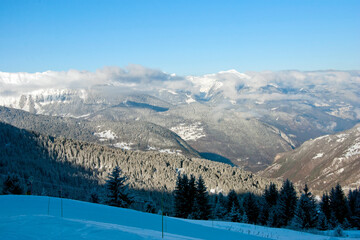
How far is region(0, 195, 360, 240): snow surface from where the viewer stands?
908cm

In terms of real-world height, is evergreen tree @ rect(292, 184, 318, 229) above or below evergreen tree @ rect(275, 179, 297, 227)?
above

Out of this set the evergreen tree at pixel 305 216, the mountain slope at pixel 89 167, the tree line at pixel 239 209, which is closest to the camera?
the evergreen tree at pixel 305 216

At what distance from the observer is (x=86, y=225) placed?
10156 millimetres

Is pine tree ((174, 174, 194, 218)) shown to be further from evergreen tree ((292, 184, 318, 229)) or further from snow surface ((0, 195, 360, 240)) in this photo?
snow surface ((0, 195, 360, 240))

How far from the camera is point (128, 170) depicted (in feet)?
466

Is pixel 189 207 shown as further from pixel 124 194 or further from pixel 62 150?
pixel 62 150

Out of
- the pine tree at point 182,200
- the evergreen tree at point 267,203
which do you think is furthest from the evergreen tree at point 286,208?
the pine tree at point 182,200

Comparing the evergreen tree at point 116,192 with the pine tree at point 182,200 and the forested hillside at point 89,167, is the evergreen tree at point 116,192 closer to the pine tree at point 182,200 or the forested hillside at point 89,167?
the pine tree at point 182,200

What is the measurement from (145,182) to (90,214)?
399 feet

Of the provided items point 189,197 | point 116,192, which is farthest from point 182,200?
point 116,192

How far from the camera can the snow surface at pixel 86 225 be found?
9.08 metres

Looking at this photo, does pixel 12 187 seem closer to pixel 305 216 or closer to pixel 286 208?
pixel 305 216

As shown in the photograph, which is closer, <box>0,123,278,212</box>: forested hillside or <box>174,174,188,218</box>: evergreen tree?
<box>174,174,188,218</box>: evergreen tree

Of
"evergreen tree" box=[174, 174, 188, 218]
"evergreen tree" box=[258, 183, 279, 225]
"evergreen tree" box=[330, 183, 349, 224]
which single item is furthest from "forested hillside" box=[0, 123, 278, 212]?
"evergreen tree" box=[174, 174, 188, 218]
